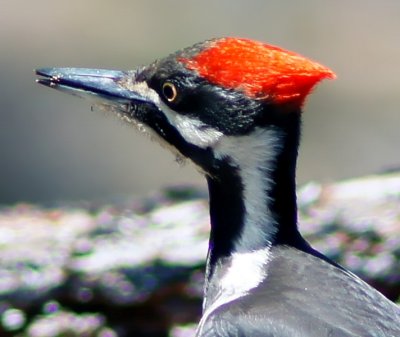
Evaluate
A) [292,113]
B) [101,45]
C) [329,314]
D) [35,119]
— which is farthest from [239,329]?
[101,45]

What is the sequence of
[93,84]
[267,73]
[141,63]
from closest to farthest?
1. [267,73]
2. [93,84]
3. [141,63]

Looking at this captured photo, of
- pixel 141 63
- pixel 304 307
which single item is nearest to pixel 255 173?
pixel 304 307

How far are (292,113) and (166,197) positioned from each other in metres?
2.05

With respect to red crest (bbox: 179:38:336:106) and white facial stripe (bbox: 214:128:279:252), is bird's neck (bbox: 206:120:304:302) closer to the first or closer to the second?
white facial stripe (bbox: 214:128:279:252)

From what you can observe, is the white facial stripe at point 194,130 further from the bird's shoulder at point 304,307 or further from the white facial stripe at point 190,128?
the bird's shoulder at point 304,307

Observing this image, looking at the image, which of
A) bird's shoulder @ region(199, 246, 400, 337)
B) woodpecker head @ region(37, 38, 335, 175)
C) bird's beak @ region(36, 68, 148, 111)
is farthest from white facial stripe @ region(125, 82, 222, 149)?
bird's shoulder @ region(199, 246, 400, 337)

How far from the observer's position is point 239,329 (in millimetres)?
4621

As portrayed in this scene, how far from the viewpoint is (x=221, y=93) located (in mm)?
4781

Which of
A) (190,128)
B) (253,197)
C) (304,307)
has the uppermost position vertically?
(190,128)

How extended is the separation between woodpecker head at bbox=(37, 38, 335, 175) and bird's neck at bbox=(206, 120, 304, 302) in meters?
0.03

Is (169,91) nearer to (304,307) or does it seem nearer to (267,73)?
(267,73)

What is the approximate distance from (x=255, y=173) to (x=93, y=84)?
2.08 ft

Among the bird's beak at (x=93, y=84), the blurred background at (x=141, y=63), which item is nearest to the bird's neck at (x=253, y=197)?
the bird's beak at (x=93, y=84)

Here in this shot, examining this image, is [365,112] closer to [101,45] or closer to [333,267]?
[101,45]
